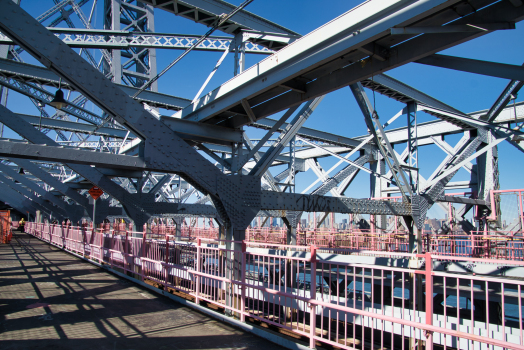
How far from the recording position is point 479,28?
454 centimetres

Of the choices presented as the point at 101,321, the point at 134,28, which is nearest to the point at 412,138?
the point at 101,321

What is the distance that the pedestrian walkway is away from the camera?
5.51 metres

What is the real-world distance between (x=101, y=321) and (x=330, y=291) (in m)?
5.02

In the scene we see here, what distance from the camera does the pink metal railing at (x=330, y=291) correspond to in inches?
167

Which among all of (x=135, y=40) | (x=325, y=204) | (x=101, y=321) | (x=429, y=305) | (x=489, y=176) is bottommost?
(x=101, y=321)

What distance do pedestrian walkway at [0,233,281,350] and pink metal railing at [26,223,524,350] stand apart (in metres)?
0.60

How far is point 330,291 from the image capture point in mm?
8352

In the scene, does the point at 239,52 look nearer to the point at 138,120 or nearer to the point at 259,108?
the point at 259,108

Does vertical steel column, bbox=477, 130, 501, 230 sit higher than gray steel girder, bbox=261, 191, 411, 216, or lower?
higher

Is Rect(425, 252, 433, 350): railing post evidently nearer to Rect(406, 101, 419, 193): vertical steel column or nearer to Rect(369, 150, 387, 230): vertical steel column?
Rect(406, 101, 419, 193): vertical steel column

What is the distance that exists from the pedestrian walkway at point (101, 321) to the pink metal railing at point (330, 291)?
595mm

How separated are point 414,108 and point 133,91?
1058 cm

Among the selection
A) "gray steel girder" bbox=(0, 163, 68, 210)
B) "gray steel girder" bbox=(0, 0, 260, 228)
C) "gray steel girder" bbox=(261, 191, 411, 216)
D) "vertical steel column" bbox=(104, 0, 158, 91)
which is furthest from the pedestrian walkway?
"gray steel girder" bbox=(0, 163, 68, 210)

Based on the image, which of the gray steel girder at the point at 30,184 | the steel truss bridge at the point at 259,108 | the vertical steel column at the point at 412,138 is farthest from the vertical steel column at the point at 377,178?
the gray steel girder at the point at 30,184
